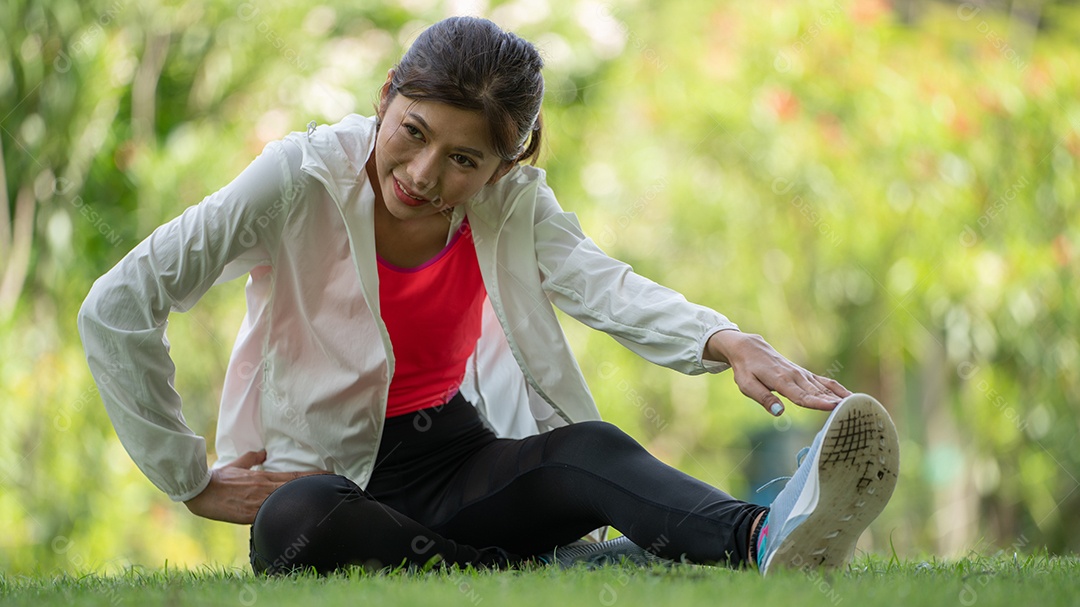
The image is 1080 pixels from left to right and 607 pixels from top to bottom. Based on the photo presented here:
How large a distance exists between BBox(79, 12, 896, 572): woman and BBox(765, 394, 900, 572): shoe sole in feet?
0.06

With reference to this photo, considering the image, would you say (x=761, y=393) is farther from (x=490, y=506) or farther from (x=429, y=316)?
(x=429, y=316)

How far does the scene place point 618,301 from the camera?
2.09 m

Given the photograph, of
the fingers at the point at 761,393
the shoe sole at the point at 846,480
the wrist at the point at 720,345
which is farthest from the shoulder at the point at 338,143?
the shoe sole at the point at 846,480

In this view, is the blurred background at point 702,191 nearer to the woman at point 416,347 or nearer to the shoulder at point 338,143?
the woman at point 416,347

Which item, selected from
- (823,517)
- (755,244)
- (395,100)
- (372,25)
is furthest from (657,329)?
(755,244)

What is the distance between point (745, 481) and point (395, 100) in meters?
7.00

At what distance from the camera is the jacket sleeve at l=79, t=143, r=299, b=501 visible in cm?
198

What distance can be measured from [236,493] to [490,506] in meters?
0.50

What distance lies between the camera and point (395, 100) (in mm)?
2082

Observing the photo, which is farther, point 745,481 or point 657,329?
point 745,481

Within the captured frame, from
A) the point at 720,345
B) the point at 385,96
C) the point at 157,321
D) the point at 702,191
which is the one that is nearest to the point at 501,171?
the point at 385,96

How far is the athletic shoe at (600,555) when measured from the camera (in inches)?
77.9

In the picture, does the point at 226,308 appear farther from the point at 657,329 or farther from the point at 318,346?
the point at 657,329

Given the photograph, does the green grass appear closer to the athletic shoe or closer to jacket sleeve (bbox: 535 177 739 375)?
the athletic shoe
